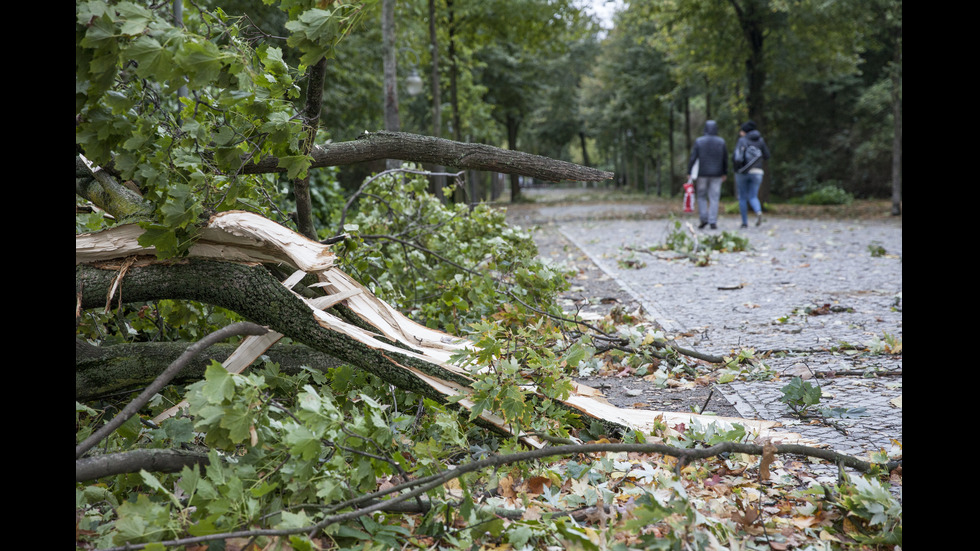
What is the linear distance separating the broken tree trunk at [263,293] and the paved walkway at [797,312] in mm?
602

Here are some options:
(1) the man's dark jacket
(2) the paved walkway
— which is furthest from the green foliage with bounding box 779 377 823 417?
(1) the man's dark jacket

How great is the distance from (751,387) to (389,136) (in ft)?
8.83

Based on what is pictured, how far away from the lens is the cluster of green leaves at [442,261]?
5094 mm

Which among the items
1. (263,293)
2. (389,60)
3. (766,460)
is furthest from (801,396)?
(389,60)

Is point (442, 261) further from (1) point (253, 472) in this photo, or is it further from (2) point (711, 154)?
(2) point (711, 154)

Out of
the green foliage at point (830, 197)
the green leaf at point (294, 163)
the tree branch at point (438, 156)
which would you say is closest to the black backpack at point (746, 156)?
the tree branch at point (438, 156)

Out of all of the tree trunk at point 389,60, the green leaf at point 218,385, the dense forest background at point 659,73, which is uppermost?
the dense forest background at point 659,73

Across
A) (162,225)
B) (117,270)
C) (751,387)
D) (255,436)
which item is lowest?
(751,387)

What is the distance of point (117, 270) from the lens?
3.15 meters

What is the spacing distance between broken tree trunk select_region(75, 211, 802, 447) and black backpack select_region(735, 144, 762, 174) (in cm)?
1214

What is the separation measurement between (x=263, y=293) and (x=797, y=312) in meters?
4.98

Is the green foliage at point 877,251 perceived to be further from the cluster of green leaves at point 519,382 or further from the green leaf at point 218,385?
the green leaf at point 218,385
